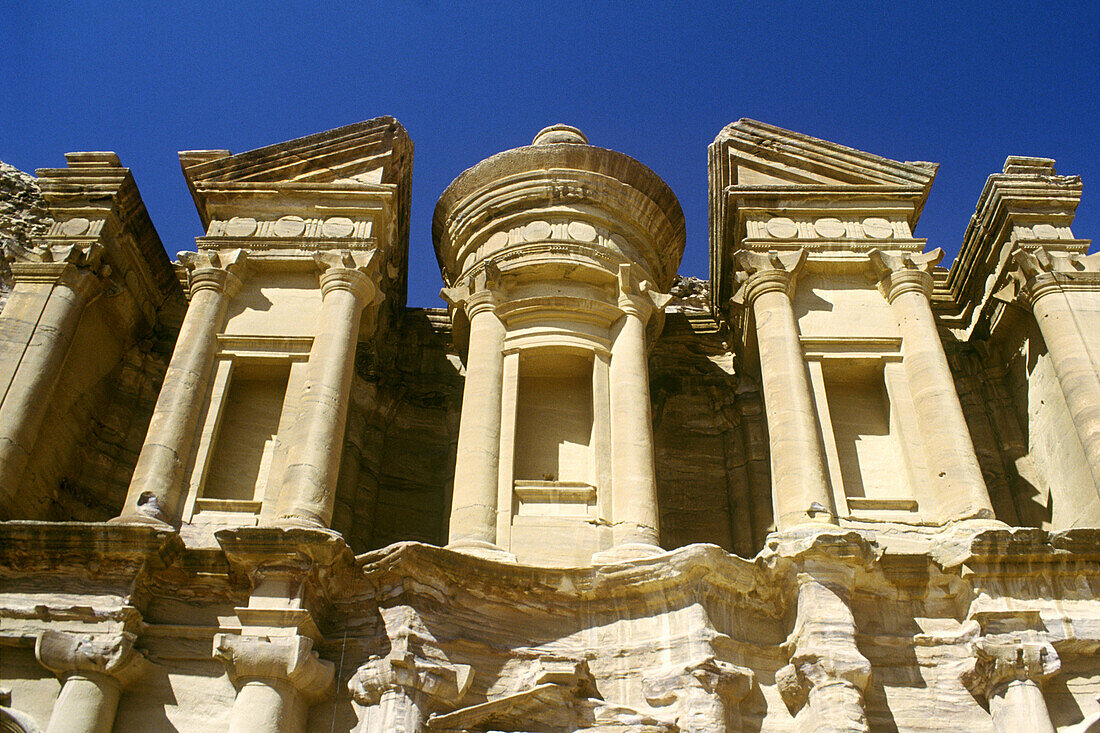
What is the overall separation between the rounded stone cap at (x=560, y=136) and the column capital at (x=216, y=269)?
A: 5676 mm

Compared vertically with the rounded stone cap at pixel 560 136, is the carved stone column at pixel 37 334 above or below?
below

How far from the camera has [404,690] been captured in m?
10.6

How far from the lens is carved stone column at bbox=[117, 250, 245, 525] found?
40.4 ft

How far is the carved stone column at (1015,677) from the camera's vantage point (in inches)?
421

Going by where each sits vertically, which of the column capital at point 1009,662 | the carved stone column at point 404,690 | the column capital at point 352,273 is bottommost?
the carved stone column at point 404,690

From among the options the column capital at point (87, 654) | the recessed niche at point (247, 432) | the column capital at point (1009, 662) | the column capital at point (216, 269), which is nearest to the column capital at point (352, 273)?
the column capital at point (216, 269)

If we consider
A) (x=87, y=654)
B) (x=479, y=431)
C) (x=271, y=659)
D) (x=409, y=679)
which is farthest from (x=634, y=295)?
(x=87, y=654)

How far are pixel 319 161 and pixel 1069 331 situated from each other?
11.4 meters

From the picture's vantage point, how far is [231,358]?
46.5 feet

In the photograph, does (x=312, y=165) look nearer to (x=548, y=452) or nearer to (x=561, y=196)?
(x=561, y=196)

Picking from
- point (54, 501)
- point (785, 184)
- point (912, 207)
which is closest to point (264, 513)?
point (54, 501)

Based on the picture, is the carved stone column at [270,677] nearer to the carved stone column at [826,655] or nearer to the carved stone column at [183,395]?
the carved stone column at [183,395]

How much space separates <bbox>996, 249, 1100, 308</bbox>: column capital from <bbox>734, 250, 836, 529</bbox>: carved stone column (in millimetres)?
3124

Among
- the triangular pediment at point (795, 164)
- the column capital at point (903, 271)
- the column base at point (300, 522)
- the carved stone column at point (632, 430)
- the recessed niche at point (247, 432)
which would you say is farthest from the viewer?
the triangular pediment at point (795, 164)
